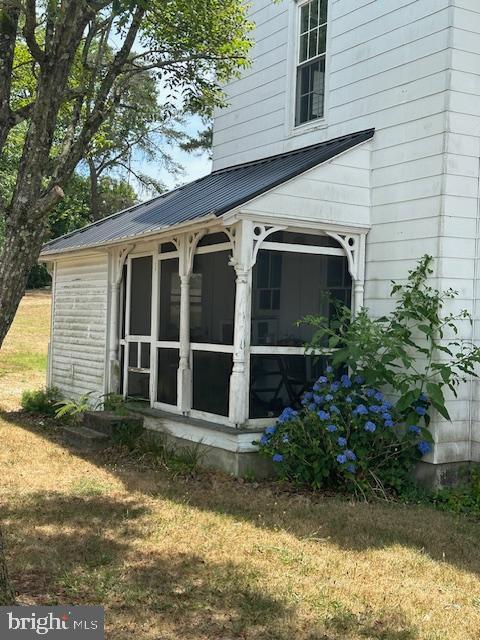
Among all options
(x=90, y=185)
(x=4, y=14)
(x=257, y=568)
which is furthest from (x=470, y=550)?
(x=90, y=185)

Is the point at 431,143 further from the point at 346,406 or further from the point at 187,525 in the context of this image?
the point at 187,525

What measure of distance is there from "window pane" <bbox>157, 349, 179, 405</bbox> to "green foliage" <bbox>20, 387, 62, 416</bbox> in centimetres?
322

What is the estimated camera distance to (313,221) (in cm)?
744

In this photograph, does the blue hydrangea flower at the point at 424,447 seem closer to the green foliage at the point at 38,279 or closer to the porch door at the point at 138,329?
the porch door at the point at 138,329

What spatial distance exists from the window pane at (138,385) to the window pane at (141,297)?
580 millimetres

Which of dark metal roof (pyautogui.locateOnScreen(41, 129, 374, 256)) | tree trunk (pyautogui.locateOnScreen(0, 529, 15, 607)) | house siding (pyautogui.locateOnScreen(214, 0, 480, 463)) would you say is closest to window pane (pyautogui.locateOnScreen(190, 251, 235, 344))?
dark metal roof (pyautogui.locateOnScreen(41, 129, 374, 256))

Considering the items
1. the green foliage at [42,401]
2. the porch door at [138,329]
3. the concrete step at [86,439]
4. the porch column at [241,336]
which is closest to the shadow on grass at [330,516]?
the porch column at [241,336]

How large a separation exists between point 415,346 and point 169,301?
11.3 ft

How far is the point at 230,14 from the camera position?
815cm

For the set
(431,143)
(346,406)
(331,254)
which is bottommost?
(346,406)

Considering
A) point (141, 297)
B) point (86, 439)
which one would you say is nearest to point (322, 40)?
point (141, 297)

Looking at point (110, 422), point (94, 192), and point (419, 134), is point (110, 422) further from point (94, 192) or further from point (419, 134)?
point (94, 192)

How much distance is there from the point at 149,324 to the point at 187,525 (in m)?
4.31

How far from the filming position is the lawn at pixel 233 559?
390cm
